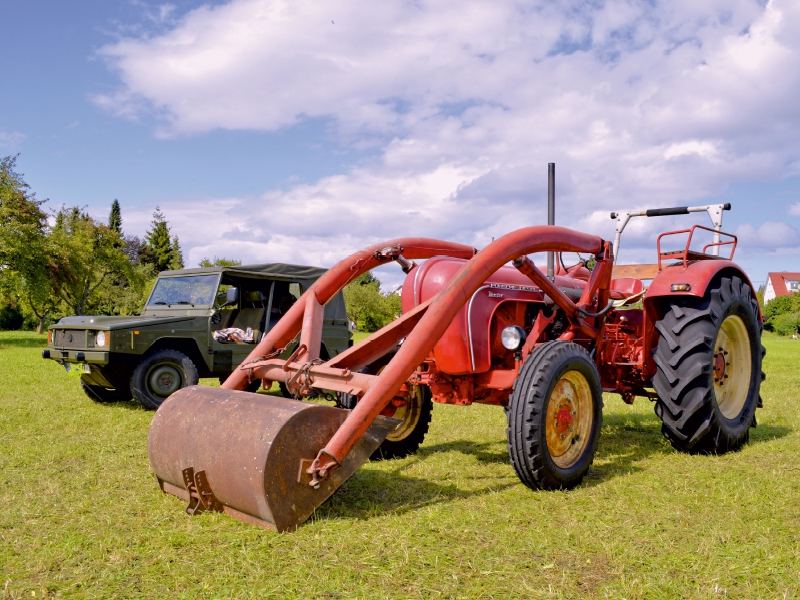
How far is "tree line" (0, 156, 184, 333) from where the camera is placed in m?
22.6

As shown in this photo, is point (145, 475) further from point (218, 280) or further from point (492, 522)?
point (218, 280)

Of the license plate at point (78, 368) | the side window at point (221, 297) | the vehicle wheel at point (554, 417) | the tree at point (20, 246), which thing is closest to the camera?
the vehicle wheel at point (554, 417)

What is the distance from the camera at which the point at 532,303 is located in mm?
5273

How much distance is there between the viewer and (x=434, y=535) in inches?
132

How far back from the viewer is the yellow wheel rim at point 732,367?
5871 millimetres

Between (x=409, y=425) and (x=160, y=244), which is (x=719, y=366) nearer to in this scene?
(x=409, y=425)

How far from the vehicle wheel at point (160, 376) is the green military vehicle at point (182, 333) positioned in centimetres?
1

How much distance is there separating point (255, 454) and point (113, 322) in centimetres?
576

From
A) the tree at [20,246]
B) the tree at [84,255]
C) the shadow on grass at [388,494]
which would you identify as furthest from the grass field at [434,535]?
the tree at [84,255]

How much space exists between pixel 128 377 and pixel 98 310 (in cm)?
3201

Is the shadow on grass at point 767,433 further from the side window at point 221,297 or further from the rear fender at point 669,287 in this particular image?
the side window at point 221,297

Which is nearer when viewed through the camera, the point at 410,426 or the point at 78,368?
the point at 410,426

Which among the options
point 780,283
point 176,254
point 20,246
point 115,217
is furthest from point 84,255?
point 780,283

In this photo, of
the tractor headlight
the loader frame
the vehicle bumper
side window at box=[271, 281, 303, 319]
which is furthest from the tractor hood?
the tractor headlight
